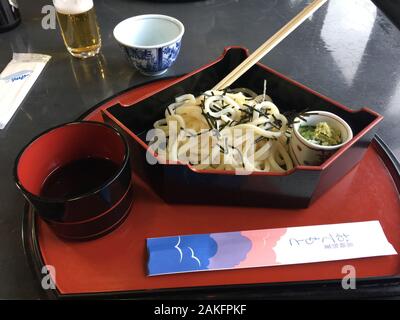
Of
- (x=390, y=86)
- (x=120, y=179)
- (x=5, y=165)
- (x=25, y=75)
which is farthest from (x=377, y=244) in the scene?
(x=25, y=75)

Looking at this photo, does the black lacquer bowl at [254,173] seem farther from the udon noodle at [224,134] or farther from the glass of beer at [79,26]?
the glass of beer at [79,26]

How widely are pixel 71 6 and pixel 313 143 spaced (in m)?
0.80

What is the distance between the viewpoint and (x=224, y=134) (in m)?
0.79

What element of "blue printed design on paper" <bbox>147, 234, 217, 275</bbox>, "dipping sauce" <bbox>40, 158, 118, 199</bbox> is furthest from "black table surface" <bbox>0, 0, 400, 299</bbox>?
"blue printed design on paper" <bbox>147, 234, 217, 275</bbox>

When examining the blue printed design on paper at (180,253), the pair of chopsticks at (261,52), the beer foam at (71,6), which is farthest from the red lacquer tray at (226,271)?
the beer foam at (71,6)

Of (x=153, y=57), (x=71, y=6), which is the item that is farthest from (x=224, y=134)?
(x=71, y=6)

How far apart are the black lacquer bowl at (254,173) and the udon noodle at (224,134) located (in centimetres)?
4

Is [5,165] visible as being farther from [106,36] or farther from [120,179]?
[106,36]

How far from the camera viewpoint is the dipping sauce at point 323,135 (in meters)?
0.73

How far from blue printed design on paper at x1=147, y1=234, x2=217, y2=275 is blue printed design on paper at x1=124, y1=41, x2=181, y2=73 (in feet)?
1.84

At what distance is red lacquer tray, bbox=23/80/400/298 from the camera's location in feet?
2.06

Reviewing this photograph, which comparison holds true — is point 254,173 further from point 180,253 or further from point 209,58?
point 209,58

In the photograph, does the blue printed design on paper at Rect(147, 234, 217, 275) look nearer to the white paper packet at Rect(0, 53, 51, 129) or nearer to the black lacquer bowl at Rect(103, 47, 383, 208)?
the black lacquer bowl at Rect(103, 47, 383, 208)

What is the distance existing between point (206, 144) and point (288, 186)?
7.7 inches
